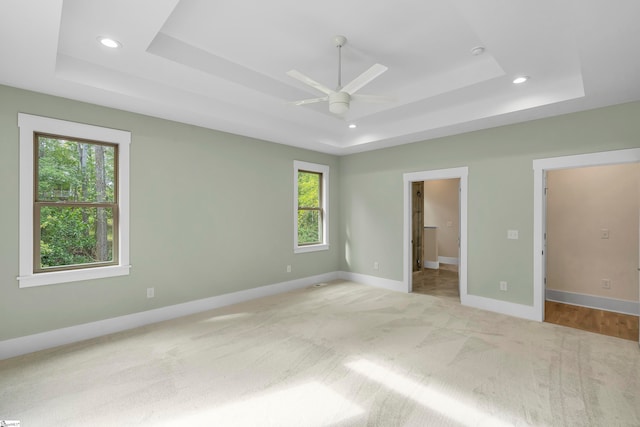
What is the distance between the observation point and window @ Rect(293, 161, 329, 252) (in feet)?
18.4

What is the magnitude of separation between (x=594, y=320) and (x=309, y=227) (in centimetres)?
438

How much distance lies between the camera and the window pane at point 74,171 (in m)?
3.18

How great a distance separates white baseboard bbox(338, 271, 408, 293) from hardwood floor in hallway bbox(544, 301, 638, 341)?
6.82 feet

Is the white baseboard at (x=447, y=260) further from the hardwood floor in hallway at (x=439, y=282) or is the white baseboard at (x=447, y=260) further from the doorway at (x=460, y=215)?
the doorway at (x=460, y=215)

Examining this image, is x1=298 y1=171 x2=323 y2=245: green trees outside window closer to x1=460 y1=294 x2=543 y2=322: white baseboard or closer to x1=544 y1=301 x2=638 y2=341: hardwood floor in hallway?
x1=460 y1=294 x2=543 y2=322: white baseboard

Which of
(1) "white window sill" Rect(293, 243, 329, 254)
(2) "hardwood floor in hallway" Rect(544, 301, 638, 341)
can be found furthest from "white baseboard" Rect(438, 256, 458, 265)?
(1) "white window sill" Rect(293, 243, 329, 254)

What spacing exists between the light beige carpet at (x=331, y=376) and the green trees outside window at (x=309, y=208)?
217 centimetres

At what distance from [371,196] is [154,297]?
3.88 metres

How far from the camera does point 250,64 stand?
3359 mm

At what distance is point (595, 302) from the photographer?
4.41m

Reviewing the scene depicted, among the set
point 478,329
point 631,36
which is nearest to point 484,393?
point 478,329

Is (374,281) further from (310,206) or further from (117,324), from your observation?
(117,324)

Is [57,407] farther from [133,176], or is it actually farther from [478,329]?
[478,329]

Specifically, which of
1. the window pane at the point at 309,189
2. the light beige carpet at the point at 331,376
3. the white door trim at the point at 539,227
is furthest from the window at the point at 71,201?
the white door trim at the point at 539,227
